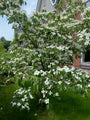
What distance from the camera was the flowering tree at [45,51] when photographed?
241cm

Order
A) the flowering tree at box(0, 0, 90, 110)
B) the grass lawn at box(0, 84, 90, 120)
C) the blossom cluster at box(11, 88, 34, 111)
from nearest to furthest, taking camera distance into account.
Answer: the flowering tree at box(0, 0, 90, 110) → the blossom cluster at box(11, 88, 34, 111) → the grass lawn at box(0, 84, 90, 120)

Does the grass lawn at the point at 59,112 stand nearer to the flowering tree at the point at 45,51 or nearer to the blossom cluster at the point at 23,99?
the blossom cluster at the point at 23,99

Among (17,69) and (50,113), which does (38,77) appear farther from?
(50,113)

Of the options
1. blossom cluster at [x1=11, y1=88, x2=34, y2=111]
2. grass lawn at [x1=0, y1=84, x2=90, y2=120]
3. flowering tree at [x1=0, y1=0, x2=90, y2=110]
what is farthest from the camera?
grass lawn at [x1=0, y1=84, x2=90, y2=120]

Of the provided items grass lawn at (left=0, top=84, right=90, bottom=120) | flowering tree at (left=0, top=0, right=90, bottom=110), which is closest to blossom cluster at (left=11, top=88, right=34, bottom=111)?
flowering tree at (left=0, top=0, right=90, bottom=110)

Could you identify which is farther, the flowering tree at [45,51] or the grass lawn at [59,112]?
the grass lawn at [59,112]

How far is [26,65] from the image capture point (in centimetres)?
325

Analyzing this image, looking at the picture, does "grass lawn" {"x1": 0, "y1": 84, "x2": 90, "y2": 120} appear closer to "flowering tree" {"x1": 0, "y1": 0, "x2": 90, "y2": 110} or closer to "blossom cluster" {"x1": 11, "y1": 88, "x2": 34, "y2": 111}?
"blossom cluster" {"x1": 11, "y1": 88, "x2": 34, "y2": 111}

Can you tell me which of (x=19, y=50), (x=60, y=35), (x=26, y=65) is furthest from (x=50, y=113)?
(x=60, y=35)

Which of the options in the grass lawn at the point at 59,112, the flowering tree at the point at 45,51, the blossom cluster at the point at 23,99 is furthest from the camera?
the grass lawn at the point at 59,112

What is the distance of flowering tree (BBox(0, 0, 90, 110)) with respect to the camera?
2.41 m

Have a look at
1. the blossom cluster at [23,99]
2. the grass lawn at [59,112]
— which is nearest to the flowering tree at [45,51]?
the blossom cluster at [23,99]

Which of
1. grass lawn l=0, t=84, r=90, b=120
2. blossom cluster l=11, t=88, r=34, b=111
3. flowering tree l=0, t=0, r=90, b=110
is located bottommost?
grass lawn l=0, t=84, r=90, b=120

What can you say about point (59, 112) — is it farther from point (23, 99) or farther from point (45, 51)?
point (45, 51)
